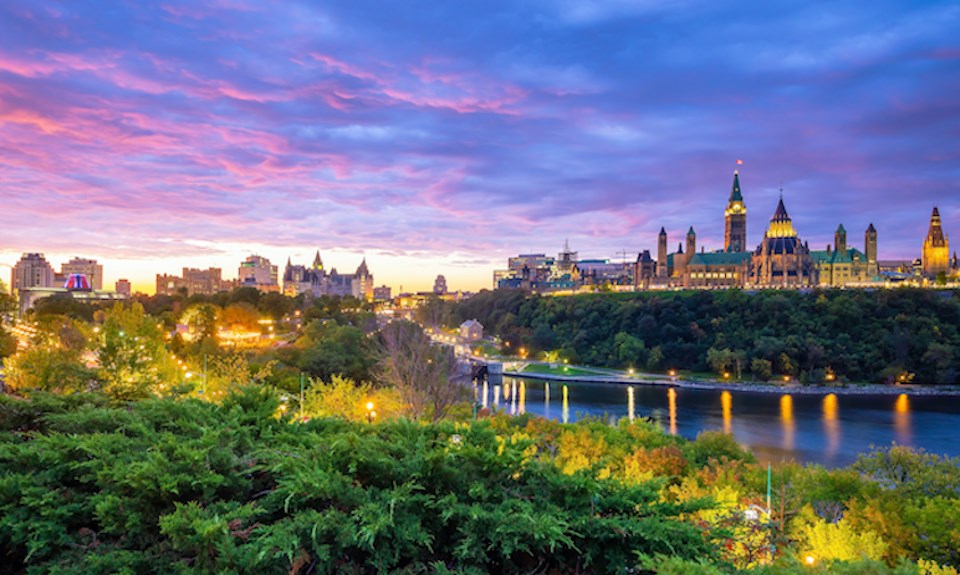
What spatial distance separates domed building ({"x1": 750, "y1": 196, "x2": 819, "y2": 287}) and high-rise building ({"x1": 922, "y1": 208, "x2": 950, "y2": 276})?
22.1 metres

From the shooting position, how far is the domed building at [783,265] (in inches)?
3442

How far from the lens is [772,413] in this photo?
39.8 meters

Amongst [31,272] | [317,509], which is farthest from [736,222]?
[31,272]

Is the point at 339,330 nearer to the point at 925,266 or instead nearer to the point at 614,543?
the point at 614,543

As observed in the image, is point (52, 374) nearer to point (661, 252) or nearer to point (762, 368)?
point (762, 368)

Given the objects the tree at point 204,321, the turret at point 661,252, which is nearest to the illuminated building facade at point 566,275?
the turret at point 661,252

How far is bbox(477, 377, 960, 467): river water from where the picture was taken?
100 ft

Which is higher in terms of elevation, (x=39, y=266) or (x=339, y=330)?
(x=39, y=266)

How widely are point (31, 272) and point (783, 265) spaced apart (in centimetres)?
13127

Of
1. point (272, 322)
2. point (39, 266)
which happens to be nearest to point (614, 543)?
point (272, 322)

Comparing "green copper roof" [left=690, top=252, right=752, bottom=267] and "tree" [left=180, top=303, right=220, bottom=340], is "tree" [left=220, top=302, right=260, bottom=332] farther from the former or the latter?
"green copper roof" [left=690, top=252, right=752, bottom=267]

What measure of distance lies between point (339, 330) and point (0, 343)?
612 inches

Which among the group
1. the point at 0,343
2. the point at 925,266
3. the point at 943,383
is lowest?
the point at 943,383

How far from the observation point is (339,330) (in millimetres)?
35469
